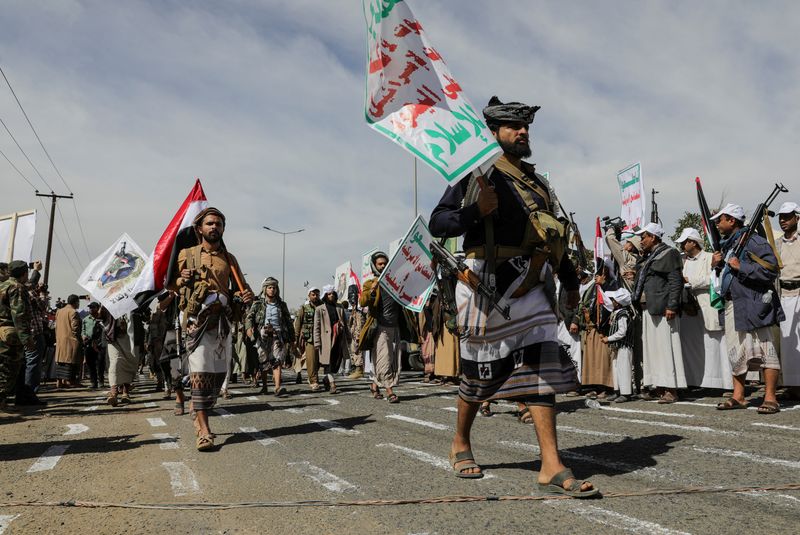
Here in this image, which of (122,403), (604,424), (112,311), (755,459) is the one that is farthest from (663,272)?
(122,403)

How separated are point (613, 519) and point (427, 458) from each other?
6.36 feet

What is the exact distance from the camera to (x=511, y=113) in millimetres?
4066

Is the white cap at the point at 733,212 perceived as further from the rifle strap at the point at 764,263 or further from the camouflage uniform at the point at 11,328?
the camouflage uniform at the point at 11,328

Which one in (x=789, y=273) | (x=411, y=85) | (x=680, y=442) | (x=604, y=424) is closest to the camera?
(x=411, y=85)

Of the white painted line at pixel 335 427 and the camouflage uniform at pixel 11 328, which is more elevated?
the camouflage uniform at pixel 11 328

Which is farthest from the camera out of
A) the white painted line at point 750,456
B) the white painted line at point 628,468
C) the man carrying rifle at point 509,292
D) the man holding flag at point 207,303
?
the man holding flag at point 207,303

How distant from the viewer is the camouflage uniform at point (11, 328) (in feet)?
27.7

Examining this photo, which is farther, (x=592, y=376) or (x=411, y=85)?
(x=592, y=376)

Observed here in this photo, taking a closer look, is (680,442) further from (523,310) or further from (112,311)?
(112,311)

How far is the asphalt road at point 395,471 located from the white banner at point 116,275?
1476 mm

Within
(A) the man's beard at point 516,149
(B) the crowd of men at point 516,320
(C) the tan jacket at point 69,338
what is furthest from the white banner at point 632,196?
(C) the tan jacket at point 69,338

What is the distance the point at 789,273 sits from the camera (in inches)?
301

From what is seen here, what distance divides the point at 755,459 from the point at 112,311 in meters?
7.02

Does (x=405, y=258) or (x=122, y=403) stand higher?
(x=405, y=258)
